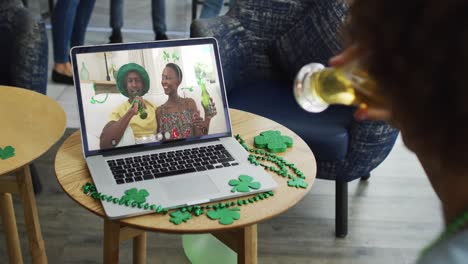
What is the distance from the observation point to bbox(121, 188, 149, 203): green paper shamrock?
110cm

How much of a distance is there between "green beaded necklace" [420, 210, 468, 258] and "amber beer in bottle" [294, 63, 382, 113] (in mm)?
135

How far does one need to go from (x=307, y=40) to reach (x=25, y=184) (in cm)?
107

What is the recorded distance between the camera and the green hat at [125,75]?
1.29m

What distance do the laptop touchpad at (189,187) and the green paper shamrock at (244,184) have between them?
4 cm

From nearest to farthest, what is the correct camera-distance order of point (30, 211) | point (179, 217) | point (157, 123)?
1. point (179, 217)
2. point (157, 123)
3. point (30, 211)

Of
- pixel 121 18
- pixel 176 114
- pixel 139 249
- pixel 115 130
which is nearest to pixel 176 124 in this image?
pixel 176 114

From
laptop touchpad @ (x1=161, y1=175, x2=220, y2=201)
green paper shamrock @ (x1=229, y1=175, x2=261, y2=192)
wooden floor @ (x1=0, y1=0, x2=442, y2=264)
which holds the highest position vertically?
laptop touchpad @ (x1=161, y1=175, x2=220, y2=201)

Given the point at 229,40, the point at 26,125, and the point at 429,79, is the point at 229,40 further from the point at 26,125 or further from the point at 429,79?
the point at 429,79

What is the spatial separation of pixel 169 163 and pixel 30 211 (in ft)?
1.41

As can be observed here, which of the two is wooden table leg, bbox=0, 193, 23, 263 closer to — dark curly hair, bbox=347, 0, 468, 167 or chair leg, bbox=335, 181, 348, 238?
A: chair leg, bbox=335, 181, 348, 238

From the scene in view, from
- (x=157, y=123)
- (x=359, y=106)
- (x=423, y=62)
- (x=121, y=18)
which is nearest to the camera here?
(x=423, y=62)

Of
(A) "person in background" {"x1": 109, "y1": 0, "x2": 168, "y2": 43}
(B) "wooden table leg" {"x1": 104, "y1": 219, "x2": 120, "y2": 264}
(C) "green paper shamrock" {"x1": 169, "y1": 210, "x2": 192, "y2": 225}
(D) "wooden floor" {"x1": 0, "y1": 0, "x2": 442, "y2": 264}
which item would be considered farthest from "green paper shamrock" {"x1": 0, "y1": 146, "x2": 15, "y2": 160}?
(A) "person in background" {"x1": 109, "y1": 0, "x2": 168, "y2": 43}

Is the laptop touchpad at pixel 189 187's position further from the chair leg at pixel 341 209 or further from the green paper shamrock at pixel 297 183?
the chair leg at pixel 341 209

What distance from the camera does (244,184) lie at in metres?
1.17
